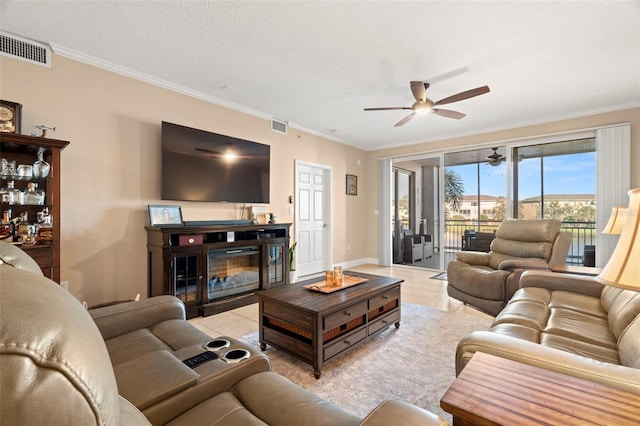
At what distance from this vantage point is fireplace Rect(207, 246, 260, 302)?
3.48 metres

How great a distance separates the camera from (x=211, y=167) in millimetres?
3742

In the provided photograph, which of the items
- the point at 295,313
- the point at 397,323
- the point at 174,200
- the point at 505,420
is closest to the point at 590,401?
the point at 505,420

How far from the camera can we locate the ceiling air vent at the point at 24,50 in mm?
2486

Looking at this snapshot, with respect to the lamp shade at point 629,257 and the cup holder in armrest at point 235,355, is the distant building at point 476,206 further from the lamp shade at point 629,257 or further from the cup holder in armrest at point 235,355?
the cup holder in armrest at point 235,355

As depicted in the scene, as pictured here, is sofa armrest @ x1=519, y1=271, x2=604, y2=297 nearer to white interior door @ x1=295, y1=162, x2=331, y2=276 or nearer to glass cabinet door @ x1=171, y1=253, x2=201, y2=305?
glass cabinet door @ x1=171, y1=253, x2=201, y2=305

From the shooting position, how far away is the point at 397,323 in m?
2.88

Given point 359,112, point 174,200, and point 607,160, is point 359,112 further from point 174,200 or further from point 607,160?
point 607,160

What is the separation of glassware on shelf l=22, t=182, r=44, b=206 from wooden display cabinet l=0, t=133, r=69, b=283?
35mm

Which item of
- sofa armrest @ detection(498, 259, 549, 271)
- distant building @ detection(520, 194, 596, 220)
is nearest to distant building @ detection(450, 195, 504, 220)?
distant building @ detection(520, 194, 596, 220)

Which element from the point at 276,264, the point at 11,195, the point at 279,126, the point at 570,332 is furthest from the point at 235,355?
the point at 279,126

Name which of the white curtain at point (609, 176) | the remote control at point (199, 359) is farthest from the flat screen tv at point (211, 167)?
the white curtain at point (609, 176)

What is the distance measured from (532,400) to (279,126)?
4.58 meters

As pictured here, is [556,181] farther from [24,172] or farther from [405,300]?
[24,172]

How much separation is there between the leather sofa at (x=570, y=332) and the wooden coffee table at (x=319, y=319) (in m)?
0.95
